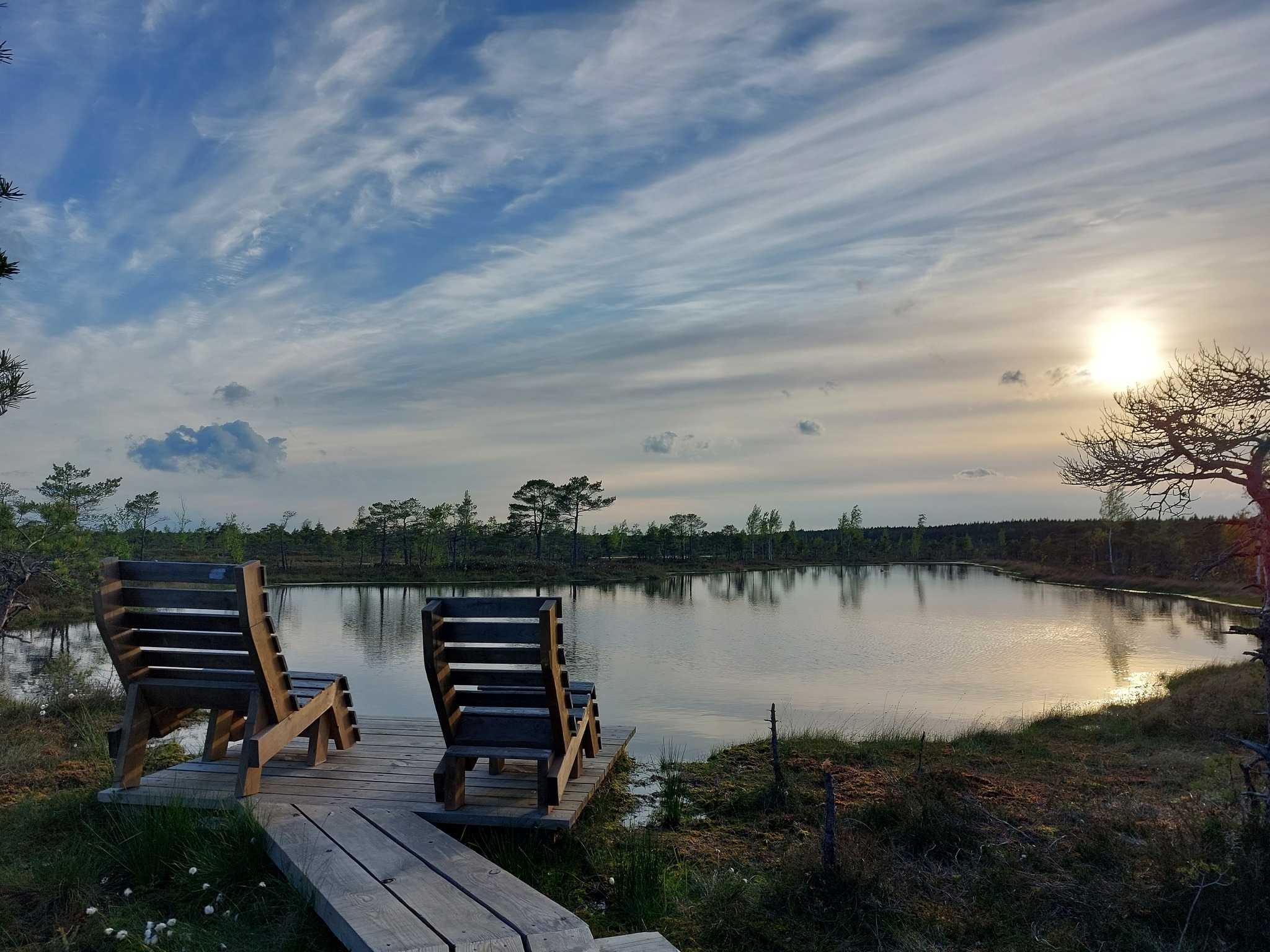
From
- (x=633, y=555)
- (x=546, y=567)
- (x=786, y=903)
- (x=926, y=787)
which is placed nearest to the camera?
(x=786, y=903)

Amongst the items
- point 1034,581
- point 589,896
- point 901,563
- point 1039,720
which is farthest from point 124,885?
point 901,563

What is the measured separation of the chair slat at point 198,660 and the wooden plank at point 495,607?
1323 millimetres

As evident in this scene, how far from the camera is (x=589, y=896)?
418 cm

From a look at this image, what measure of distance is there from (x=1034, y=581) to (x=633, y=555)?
39914 mm

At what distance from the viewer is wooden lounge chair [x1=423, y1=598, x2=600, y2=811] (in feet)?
14.5

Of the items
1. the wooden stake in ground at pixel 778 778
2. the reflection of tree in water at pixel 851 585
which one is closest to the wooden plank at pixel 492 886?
the wooden stake in ground at pixel 778 778

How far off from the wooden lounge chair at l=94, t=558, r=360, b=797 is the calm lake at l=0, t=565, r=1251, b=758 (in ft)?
15.2

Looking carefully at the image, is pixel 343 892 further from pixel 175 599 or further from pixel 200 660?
pixel 175 599

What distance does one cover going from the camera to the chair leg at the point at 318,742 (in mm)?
5520

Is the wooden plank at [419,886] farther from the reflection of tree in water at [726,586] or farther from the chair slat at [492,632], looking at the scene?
the reflection of tree in water at [726,586]

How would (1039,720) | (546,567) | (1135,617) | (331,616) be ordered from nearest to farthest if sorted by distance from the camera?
(1039,720) → (331,616) → (1135,617) → (546,567)

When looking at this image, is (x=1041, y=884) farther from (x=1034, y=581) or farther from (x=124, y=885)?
(x=1034, y=581)

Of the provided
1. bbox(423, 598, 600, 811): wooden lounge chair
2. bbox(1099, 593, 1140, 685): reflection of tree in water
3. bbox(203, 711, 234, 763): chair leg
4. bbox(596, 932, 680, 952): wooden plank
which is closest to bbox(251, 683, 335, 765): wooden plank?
bbox(203, 711, 234, 763): chair leg

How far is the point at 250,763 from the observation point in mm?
4730
